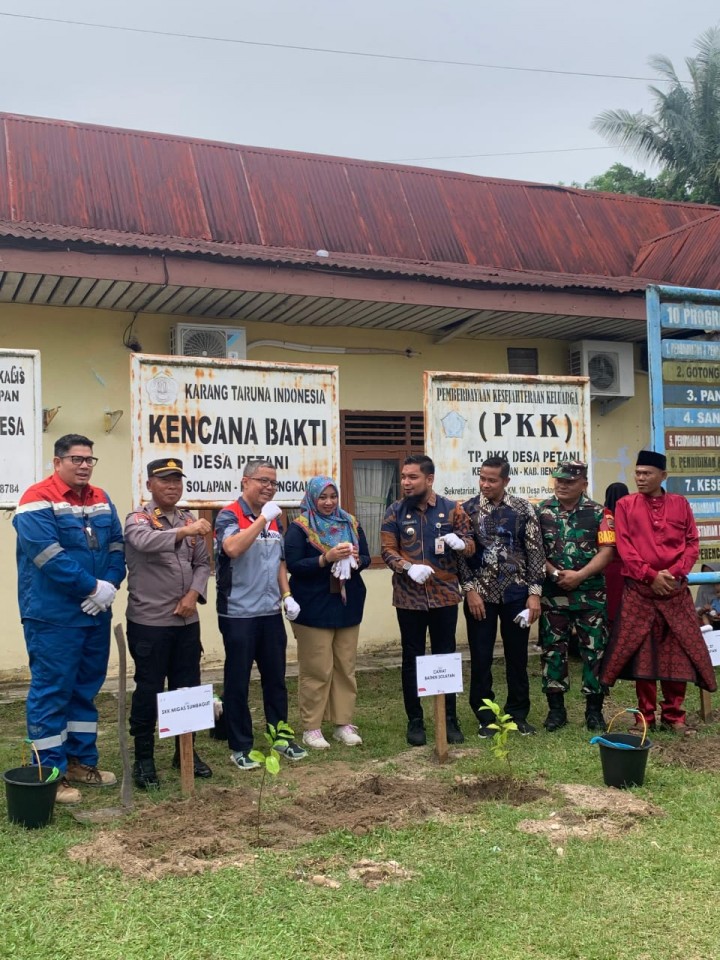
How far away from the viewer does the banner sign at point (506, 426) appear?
23.1 ft

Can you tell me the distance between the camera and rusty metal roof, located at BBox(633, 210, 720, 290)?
1021 cm

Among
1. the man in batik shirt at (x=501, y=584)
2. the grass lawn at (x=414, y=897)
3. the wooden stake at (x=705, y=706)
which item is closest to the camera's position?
the grass lawn at (x=414, y=897)

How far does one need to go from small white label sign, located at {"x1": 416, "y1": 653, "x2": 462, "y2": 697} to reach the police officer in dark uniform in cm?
130

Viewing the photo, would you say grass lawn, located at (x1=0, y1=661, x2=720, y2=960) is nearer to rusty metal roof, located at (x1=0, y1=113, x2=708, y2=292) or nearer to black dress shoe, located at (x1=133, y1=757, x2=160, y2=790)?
black dress shoe, located at (x1=133, y1=757, x2=160, y2=790)

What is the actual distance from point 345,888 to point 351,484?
5.93 meters

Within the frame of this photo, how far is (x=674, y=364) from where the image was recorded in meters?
7.10

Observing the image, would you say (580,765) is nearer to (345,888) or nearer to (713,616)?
(345,888)

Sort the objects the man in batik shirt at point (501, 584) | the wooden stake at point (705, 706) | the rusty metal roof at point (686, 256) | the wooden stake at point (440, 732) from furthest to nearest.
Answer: the rusty metal roof at point (686, 256) < the wooden stake at point (705, 706) < the man in batik shirt at point (501, 584) < the wooden stake at point (440, 732)

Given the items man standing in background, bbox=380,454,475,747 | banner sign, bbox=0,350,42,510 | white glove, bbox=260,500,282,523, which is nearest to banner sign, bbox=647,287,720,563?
man standing in background, bbox=380,454,475,747

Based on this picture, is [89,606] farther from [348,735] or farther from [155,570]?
[348,735]

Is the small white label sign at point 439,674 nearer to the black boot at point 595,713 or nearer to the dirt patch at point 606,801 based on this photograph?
the dirt patch at point 606,801

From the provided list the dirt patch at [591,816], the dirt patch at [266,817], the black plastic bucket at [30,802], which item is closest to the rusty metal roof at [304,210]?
the black plastic bucket at [30,802]

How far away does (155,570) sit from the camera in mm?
5270

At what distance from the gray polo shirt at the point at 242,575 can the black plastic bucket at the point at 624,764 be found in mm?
2073
